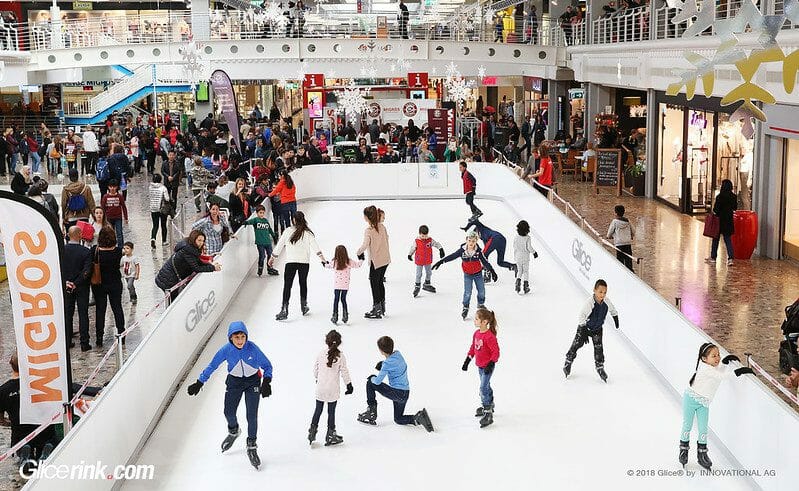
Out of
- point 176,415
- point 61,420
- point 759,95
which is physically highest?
point 759,95

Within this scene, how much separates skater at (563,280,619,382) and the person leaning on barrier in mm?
4425

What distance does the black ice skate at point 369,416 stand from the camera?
9883 millimetres

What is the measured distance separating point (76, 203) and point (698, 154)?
13213mm

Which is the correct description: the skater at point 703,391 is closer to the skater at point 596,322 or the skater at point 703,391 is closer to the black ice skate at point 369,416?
the skater at point 596,322

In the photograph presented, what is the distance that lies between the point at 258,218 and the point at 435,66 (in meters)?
21.8

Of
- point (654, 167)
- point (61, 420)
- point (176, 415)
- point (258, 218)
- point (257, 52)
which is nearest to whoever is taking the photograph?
point (61, 420)

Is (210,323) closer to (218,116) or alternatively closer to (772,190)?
(772,190)

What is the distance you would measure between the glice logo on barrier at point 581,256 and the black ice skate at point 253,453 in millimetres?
7313

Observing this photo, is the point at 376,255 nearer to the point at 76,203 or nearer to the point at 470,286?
the point at 470,286

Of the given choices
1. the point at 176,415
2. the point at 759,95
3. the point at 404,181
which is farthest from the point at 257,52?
the point at 759,95

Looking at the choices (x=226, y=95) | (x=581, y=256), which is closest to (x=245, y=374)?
(x=581, y=256)

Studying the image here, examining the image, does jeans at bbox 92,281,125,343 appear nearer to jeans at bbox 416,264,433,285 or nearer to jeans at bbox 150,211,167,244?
jeans at bbox 416,264,433,285

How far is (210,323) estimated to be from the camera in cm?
1323

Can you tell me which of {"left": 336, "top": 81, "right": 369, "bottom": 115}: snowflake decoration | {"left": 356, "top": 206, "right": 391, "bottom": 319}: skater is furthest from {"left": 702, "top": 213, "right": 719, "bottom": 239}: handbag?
{"left": 336, "top": 81, "right": 369, "bottom": 115}: snowflake decoration
